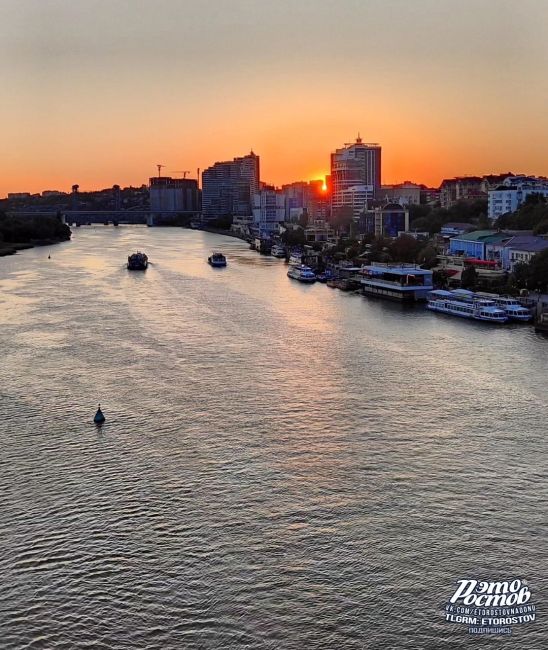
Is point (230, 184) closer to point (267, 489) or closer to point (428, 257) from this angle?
point (428, 257)

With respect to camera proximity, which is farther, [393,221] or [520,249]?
[393,221]

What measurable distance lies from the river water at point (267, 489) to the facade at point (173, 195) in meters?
38.5

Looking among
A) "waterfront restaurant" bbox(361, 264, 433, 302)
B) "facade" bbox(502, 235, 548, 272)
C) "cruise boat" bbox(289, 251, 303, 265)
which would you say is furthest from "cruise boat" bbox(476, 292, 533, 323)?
"cruise boat" bbox(289, 251, 303, 265)

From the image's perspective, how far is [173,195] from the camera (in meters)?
44.6

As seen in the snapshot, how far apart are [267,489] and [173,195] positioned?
139ft

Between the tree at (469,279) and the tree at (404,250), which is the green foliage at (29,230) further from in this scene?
the tree at (469,279)

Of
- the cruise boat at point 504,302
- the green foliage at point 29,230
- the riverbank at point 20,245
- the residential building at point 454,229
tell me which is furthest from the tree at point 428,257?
the green foliage at point 29,230

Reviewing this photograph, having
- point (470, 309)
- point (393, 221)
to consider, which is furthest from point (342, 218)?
point (470, 309)

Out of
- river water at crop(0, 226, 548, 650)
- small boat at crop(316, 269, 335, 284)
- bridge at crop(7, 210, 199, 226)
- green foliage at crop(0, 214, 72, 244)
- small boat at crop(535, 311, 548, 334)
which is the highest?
bridge at crop(7, 210, 199, 226)

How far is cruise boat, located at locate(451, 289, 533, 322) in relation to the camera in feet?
23.9

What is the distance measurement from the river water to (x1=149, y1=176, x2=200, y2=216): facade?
126 feet

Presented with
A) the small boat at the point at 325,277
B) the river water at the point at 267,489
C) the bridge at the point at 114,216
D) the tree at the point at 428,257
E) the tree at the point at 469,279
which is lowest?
the river water at the point at 267,489

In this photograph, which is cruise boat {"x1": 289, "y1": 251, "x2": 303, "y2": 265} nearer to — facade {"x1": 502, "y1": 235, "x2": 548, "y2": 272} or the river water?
facade {"x1": 502, "y1": 235, "x2": 548, "y2": 272}

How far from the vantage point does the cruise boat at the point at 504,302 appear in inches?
286
